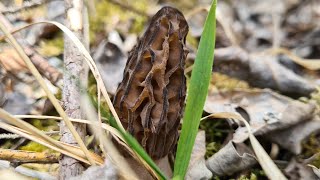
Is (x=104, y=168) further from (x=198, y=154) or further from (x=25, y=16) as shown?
(x=25, y=16)

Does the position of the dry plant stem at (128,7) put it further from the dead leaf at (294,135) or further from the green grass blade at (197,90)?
the green grass blade at (197,90)

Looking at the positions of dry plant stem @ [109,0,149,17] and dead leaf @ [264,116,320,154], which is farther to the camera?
dry plant stem @ [109,0,149,17]

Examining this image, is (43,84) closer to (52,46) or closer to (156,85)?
(156,85)

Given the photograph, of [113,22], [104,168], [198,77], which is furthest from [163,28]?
[113,22]

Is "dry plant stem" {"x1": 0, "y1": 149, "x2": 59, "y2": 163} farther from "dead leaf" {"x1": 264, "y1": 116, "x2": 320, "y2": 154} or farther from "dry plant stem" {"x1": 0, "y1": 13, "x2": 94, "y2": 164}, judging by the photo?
"dead leaf" {"x1": 264, "y1": 116, "x2": 320, "y2": 154}

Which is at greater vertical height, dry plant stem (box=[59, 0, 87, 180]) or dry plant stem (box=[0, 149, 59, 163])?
dry plant stem (box=[59, 0, 87, 180])

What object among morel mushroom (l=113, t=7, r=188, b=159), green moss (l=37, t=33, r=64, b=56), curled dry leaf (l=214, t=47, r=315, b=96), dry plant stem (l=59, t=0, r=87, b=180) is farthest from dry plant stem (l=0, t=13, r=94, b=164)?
curled dry leaf (l=214, t=47, r=315, b=96)
